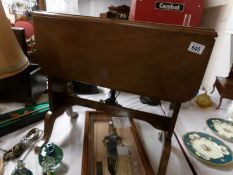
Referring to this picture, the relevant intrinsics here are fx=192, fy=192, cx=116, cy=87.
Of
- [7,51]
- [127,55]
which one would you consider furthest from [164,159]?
[7,51]

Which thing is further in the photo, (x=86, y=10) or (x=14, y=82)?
(x=86, y=10)

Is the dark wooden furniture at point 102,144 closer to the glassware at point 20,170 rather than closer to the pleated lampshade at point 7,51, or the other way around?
the glassware at point 20,170

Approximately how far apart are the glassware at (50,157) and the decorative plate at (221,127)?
2.94ft

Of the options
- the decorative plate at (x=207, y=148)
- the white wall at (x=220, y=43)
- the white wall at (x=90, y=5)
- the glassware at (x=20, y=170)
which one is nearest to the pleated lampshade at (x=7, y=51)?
the glassware at (x=20, y=170)

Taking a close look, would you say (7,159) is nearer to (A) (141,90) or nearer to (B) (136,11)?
(A) (141,90)

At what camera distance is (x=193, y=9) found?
1.46 metres

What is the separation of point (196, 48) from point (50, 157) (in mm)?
707

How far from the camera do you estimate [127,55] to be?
697 mm

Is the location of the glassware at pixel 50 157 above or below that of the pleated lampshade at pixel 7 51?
below

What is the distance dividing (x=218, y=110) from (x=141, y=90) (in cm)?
95

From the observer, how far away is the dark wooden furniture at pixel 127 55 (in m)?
0.64

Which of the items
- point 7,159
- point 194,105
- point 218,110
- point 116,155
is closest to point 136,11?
point 194,105

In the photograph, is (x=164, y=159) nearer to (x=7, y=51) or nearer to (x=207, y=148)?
(x=207, y=148)

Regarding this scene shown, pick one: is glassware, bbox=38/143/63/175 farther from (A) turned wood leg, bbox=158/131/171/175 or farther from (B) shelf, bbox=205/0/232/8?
(B) shelf, bbox=205/0/232/8
